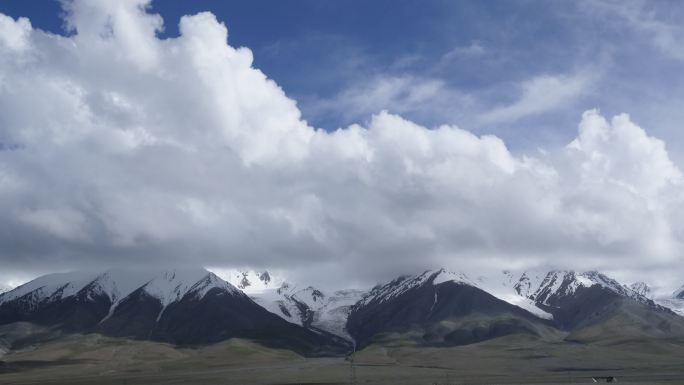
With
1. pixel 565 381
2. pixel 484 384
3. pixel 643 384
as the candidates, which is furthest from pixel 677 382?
pixel 484 384

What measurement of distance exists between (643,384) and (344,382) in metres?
70.4

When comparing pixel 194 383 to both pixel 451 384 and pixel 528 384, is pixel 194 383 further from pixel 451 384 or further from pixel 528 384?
pixel 528 384

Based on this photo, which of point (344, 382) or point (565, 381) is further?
point (344, 382)

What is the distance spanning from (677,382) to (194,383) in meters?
113

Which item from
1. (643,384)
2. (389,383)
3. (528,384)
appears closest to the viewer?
(643,384)

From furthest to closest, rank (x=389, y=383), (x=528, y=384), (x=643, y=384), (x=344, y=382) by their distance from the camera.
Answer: (x=344, y=382)
(x=389, y=383)
(x=528, y=384)
(x=643, y=384)

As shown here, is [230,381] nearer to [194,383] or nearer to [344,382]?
[194,383]

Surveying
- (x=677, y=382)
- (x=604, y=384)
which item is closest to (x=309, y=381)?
(x=604, y=384)

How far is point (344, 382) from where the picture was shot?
188 meters

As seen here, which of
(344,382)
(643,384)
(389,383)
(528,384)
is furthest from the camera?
(344,382)

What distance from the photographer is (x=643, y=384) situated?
149250 mm

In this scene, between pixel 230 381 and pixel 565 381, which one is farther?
pixel 230 381

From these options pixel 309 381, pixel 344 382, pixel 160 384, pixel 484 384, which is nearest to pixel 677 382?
pixel 484 384

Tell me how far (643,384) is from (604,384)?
7269mm
